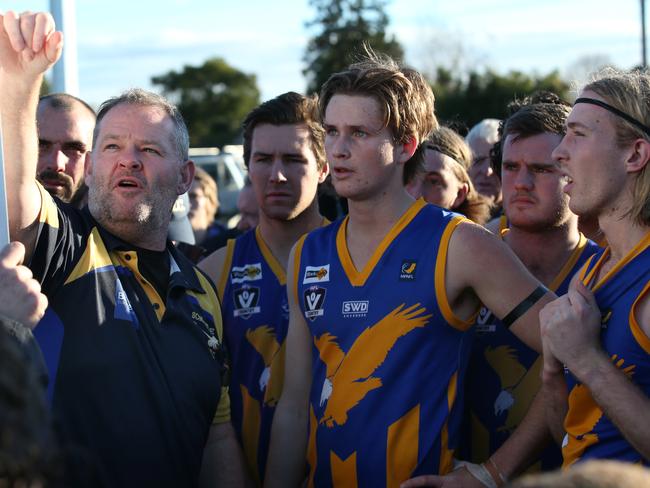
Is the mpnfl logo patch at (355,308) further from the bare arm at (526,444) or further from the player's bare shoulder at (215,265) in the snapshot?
the player's bare shoulder at (215,265)

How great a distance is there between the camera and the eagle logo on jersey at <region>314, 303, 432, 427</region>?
10.4 feet

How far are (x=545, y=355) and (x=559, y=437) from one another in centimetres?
37

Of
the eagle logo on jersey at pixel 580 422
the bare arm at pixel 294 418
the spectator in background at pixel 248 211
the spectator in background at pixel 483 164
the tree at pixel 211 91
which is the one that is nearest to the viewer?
the eagle logo on jersey at pixel 580 422

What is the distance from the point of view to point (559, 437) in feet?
10.2

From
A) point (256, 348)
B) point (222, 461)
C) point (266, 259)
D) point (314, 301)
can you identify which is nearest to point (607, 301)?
point (314, 301)

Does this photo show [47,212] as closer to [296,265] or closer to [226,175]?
[296,265]

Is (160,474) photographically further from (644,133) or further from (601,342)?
(644,133)

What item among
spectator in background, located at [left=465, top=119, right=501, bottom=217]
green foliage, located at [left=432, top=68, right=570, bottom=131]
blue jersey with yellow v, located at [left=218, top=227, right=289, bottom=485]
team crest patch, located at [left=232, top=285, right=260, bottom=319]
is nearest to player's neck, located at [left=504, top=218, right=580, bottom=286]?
blue jersey with yellow v, located at [left=218, top=227, right=289, bottom=485]

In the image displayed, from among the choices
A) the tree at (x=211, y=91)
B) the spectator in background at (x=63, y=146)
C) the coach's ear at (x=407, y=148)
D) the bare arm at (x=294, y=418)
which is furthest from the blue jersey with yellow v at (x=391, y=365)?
the tree at (x=211, y=91)

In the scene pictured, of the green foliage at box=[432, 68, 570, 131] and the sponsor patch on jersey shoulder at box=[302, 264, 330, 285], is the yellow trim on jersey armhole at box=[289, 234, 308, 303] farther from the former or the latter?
the green foliage at box=[432, 68, 570, 131]

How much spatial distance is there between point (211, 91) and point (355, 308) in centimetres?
8200

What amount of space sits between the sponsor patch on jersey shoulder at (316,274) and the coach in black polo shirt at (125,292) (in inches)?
15.3

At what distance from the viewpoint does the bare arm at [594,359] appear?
2.56 metres

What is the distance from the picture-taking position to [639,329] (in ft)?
8.66
